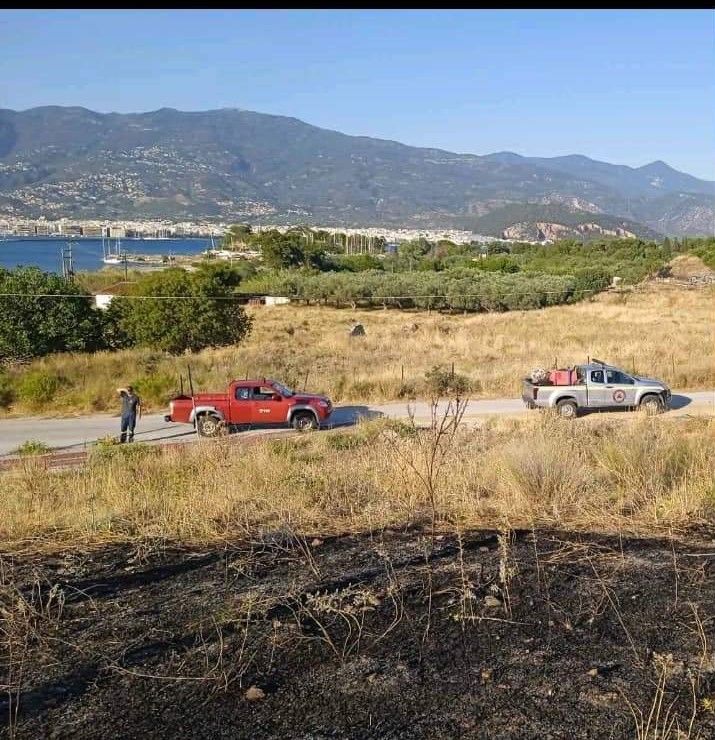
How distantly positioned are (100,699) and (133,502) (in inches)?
124

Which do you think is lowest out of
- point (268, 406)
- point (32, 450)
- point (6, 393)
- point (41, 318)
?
point (6, 393)

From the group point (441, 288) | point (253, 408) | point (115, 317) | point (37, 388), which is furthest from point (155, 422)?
point (441, 288)

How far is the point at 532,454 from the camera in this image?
7.00 metres

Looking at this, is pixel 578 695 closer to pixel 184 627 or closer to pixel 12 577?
pixel 184 627

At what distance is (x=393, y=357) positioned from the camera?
113ft

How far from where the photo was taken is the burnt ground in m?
3.35

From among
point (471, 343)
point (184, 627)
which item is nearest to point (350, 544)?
point (184, 627)

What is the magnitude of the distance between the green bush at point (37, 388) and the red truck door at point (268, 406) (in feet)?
31.0

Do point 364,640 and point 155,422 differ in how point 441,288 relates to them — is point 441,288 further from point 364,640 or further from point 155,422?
point 364,640

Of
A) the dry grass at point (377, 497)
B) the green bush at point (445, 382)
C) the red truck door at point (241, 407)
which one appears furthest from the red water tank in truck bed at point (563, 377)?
Result: the dry grass at point (377, 497)

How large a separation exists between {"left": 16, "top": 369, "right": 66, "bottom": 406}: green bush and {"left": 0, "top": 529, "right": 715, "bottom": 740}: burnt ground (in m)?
22.4

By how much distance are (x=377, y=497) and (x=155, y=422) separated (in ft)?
58.1

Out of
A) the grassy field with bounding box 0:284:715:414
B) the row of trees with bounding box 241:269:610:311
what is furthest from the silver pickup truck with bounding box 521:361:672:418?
the row of trees with bounding box 241:269:610:311

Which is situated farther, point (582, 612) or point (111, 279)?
point (111, 279)
